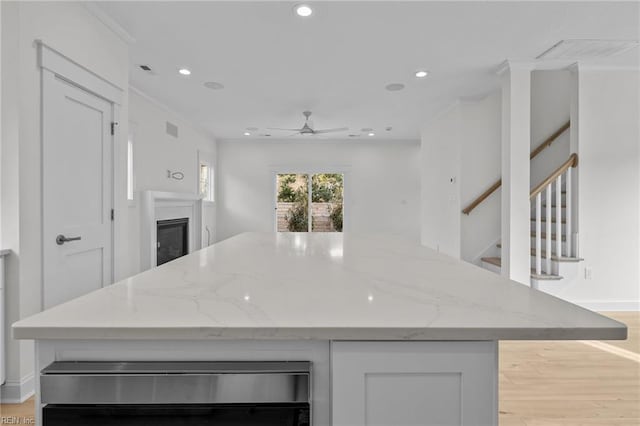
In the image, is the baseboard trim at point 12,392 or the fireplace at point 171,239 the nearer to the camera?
the baseboard trim at point 12,392

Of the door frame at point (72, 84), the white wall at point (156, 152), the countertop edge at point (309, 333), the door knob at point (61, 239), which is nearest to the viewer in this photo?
the countertop edge at point (309, 333)

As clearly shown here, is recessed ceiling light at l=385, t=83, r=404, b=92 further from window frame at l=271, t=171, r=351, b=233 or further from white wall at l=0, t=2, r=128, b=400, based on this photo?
window frame at l=271, t=171, r=351, b=233

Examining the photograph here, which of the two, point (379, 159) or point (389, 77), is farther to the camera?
point (379, 159)

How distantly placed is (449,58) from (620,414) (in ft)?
9.53

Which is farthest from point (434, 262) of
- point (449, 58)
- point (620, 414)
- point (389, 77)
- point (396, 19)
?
point (389, 77)

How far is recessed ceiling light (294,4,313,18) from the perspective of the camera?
2453 mm

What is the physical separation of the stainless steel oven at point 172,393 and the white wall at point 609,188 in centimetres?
390

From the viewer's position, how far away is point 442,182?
17.8ft

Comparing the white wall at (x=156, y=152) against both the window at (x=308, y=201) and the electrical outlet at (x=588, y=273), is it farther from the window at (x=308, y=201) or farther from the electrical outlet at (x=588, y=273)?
the electrical outlet at (x=588, y=273)

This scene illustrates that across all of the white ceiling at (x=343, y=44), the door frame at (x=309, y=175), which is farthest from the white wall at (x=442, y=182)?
the door frame at (x=309, y=175)

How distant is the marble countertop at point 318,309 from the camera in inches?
24.4

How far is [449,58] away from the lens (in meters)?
3.36

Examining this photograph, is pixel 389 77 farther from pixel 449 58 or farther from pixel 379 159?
pixel 379 159

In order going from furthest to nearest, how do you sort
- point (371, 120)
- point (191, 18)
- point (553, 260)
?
point (371, 120)
point (553, 260)
point (191, 18)
